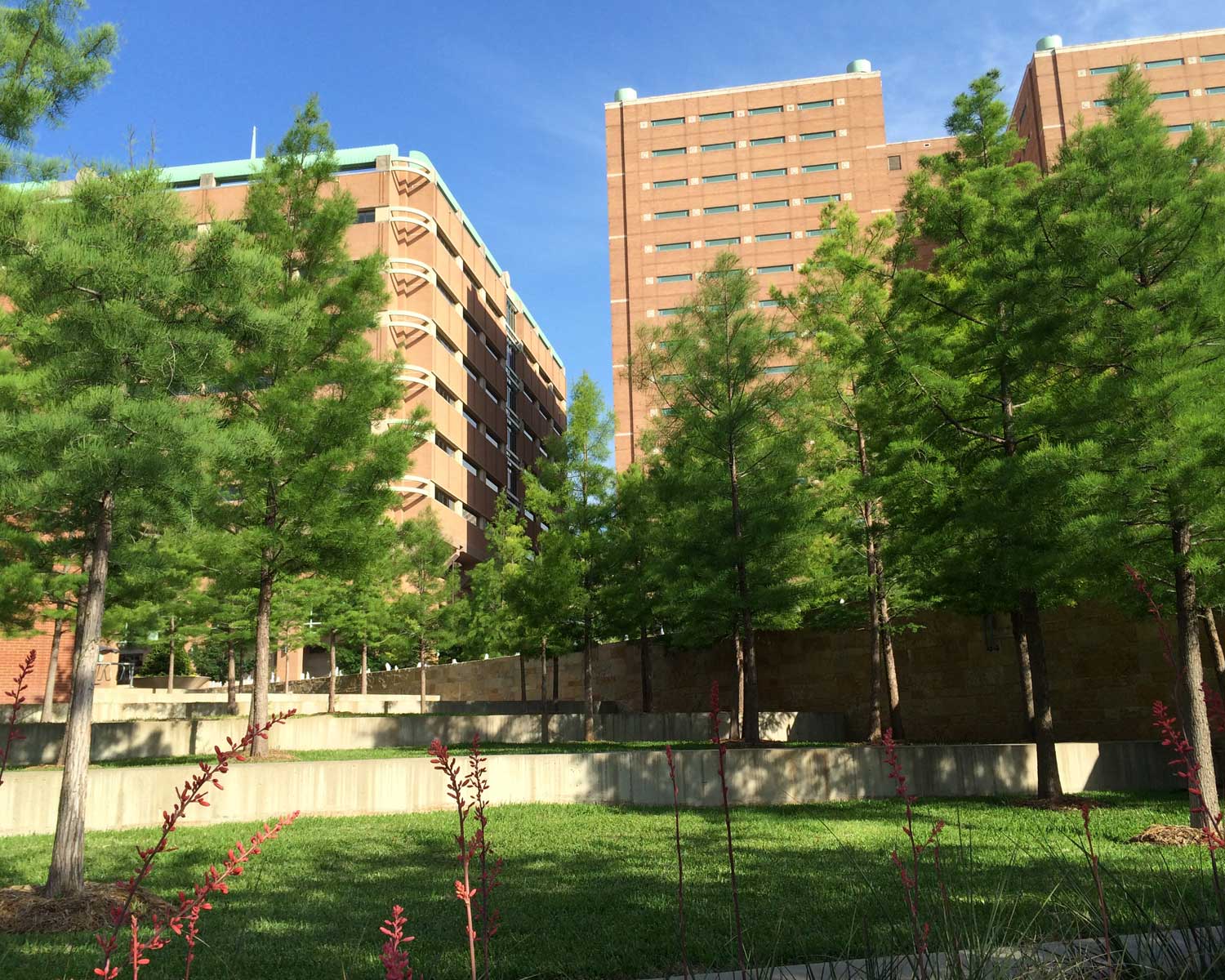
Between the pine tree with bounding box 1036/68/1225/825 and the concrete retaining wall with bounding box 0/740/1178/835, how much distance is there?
3.47 metres

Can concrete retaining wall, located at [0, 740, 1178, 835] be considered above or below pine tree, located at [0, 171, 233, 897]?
below

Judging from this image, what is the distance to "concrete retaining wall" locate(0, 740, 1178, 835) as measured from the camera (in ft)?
39.9

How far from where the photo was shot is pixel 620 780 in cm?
1402

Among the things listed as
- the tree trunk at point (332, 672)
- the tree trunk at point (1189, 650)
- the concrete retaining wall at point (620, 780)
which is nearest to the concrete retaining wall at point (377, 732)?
the concrete retaining wall at point (620, 780)

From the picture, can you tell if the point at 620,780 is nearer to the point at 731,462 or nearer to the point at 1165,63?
the point at 731,462

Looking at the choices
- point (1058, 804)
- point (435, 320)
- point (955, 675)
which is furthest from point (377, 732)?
point (435, 320)

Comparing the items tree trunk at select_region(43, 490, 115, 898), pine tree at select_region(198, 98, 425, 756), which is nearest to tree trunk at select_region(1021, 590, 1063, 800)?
pine tree at select_region(198, 98, 425, 756)

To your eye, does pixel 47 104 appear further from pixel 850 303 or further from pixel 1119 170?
pixel 850 303

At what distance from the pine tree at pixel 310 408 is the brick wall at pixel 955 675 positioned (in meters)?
13.5

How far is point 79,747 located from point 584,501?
57.7ft

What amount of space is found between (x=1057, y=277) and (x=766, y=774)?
8.11 m

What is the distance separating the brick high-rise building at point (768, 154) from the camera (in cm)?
6031

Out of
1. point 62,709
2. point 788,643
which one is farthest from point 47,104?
point 788,643

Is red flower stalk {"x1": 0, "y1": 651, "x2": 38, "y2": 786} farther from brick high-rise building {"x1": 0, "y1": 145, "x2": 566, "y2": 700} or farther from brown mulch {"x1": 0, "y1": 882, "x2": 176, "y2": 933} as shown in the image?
brick high-rise building {"x1": 0, "y1": 145, "x2": 566, "y2": 700}
